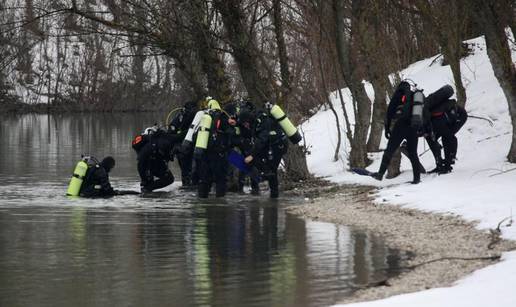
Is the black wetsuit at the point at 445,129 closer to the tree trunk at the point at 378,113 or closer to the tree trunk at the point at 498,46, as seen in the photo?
the tree trunk at the point at 498,46

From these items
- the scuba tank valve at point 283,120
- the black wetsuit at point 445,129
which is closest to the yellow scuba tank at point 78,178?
the scuba tank valve at point 283,120

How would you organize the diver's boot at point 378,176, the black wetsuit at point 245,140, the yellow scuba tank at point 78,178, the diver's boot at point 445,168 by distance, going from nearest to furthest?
the diver's boot at point 445,168
the diver's boot at point 378,176
the black wetsuit at point 245,140
the yellow scuba tank at point 78,178

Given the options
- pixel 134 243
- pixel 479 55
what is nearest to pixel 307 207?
pixel 134 243

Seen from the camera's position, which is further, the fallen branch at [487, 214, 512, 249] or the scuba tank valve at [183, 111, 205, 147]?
the scuba tank valve at [183, 111, 205, 147]

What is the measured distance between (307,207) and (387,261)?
5.24 m

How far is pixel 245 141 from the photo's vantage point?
18.3m

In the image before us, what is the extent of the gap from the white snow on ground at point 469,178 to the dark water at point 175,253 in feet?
4.31

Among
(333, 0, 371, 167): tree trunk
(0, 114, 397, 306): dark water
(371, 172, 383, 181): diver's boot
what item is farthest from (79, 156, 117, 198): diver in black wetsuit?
(333, 0, 371, 167): tree trunk

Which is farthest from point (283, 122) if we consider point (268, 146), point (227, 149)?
point (227, 149)

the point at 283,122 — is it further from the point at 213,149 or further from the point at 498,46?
the point at 498,46

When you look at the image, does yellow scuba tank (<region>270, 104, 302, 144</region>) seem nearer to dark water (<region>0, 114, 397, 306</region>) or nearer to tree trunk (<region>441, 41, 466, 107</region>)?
dark water (<region>0, 114, 397, 306</region>)

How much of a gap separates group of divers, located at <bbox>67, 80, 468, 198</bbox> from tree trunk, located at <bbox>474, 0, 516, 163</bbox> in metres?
0.99

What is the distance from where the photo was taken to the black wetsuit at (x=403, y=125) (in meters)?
16.5

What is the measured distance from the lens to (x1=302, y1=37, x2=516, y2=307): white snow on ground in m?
8.41
